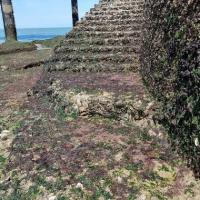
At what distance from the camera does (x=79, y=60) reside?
10.9 meters

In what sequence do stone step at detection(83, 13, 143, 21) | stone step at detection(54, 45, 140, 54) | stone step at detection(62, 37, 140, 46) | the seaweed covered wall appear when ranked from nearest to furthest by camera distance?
1. the seaweed covered wall
2. stone step at detection(54, 45, 140, 54)
3. stone step at detection(62, 37, 140, 46)
4. stone step at detection(83, 13, 143, 21)

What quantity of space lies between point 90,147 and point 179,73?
1931 millimetres

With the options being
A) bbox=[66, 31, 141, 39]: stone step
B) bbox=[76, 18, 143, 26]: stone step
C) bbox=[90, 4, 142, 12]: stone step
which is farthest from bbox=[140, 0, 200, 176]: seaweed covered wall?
bbox=[90, 4, 142, 12]: stone step

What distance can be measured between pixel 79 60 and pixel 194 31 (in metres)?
5.68

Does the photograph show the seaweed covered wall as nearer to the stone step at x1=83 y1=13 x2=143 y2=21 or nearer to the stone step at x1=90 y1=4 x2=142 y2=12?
the stone step at x1=83 y1=13 x2=143 y2=21

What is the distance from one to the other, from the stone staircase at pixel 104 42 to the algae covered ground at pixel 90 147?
0.87 metres

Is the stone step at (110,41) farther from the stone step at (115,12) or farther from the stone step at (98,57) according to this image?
the stone step at (115,12)

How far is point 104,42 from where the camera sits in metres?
11.6

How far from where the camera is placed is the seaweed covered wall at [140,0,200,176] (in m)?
5.46

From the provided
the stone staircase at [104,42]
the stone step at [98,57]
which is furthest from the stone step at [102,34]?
the stone step at [98,57]

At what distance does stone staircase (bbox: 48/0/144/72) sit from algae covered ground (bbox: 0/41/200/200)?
2.86 ft

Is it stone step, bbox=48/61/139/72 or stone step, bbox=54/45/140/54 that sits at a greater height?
stone step, bbox=54/45/140/54

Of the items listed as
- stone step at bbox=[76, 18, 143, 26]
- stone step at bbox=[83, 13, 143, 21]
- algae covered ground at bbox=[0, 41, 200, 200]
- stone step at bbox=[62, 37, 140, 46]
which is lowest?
algae covered ground at bbox=[0, 41, 200, 200]

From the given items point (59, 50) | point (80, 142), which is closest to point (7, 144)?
point (80, 142)
